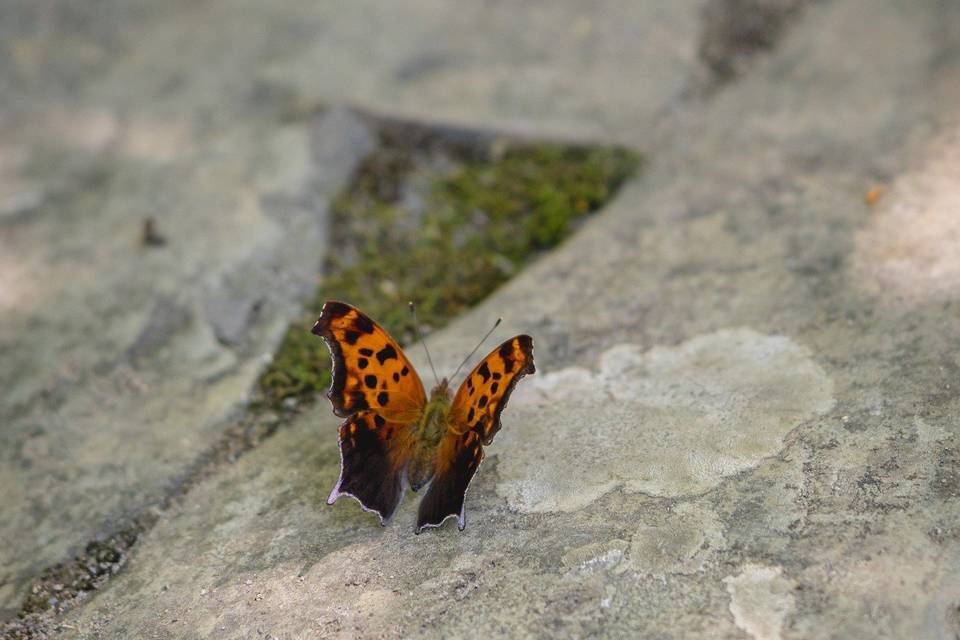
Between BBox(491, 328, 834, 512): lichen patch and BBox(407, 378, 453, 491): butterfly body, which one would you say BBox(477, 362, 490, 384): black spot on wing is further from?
BBox(491, 328, 834, 512): lichen patch

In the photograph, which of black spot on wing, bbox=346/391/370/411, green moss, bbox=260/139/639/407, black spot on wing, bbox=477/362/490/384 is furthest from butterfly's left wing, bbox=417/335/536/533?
green moss, bbox=260/139/639/407

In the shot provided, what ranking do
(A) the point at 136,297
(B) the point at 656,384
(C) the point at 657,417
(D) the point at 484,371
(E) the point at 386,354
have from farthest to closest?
(A) the point at 136,297, (B) the point at 656,384, (C) the point at 657,417, (E) the point at 386,354, (D) the point at 484,371

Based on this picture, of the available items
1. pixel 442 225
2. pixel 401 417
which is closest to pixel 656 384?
pixel 401 417

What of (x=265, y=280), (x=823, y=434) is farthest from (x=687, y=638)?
(x=265, y=280)

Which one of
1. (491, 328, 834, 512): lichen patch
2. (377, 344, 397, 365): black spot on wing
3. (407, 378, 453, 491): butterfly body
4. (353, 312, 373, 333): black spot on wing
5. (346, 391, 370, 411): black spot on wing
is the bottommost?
(491, 328, 834, 512): lichen patch

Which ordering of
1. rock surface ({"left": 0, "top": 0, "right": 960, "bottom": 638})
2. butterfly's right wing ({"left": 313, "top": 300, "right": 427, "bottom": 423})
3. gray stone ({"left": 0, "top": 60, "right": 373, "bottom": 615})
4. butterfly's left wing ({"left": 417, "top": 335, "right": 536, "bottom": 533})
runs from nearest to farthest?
1. rock surface ({"left": 0, "top": 0, "right": 960, "bottom": 638})
2. butterfly's left wing ({"left": 417, "top": 335, "right": 536, "bottom": 533})
3. butterfly's right wing ({"left": 313, "top": 300, "right": 427, "bottom": 423})
4. gray stone ({"left": 0, "top": 60, "right": 373, "bottom": 615})

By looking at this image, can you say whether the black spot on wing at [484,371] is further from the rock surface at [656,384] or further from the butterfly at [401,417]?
the rock surface at [656,384]

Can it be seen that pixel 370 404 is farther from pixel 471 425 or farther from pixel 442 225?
pixel 442 225
